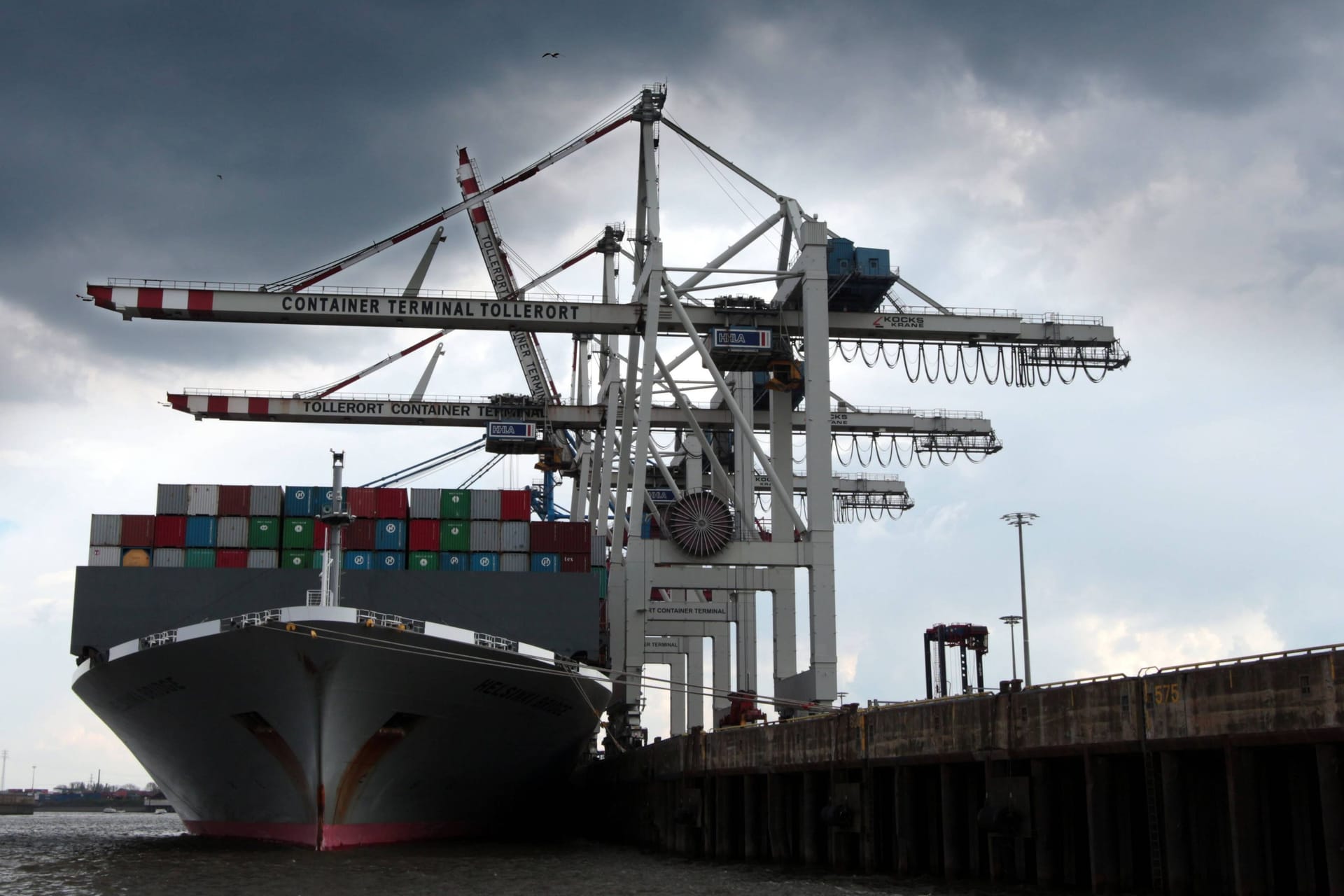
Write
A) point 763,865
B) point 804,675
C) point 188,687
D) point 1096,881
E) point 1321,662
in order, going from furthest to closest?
point 804,675 → point 188,687 → point 763,865 → point 1096,881 → point 1321,662

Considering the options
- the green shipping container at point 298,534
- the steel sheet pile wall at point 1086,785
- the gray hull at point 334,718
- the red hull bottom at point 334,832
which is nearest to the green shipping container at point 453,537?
the green shipping container at point 298,534

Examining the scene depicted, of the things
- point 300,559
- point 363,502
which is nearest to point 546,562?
point 363,502

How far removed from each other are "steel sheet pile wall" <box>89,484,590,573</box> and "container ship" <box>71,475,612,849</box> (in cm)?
4

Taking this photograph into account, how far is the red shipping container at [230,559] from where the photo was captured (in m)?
30.7

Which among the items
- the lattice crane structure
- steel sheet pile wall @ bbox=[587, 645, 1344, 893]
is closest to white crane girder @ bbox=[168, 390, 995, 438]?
the lattice crane structure

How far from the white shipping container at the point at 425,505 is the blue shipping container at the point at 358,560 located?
1.41m

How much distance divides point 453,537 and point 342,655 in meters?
6.29

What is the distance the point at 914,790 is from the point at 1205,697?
6.98 meters

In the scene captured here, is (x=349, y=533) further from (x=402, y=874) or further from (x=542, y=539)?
(x=402, y=874)

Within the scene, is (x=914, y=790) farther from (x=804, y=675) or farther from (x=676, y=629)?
(x=676, y=629)

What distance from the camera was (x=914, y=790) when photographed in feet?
69.6

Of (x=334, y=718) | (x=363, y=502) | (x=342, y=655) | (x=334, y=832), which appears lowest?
(x=334, y=832)

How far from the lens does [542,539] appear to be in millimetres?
→ 32094

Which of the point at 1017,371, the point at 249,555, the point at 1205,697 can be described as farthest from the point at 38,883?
the point at 1017,371
